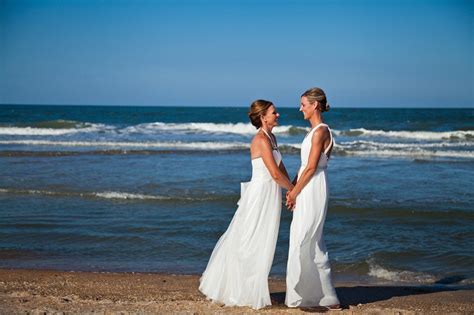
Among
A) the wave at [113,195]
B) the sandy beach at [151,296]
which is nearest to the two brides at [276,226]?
the sandy beach at [151,296]

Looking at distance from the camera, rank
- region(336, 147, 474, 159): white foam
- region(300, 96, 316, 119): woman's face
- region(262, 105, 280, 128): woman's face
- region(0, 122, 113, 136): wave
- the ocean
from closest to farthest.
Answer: region(300, 96, 316, 119): woman's face
region(262, 105, 280, 128): woman's face
the ocean
region(336, 147, 474, 159): white foam
region(0, 122, 113, 136): wave

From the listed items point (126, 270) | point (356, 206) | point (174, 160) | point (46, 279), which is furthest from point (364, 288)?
point (174, 160)

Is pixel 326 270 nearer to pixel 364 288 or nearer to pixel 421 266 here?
pixel 364 288

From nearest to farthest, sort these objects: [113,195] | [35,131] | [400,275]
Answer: [400,275]
[113,195]
[35,131]

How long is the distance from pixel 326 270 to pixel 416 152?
2037 cm

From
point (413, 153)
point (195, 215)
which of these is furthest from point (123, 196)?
point (413, 153)

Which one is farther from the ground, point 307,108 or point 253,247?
point 307,108

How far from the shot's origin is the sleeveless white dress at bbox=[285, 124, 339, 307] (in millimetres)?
5332

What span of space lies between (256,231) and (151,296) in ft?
4.93

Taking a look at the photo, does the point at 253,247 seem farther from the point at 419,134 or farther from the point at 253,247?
the point at 419,134

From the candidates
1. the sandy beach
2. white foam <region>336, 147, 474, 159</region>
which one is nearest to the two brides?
the sandy beach

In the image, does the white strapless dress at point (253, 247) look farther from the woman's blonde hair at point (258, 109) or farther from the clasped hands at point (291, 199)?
the woman's blonde hair at point (258, 109)

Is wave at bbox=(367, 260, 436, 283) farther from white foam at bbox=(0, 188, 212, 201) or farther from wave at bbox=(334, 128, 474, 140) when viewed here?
wave at bbox=(334, 128, 474, 140)

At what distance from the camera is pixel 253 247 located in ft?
17.9
